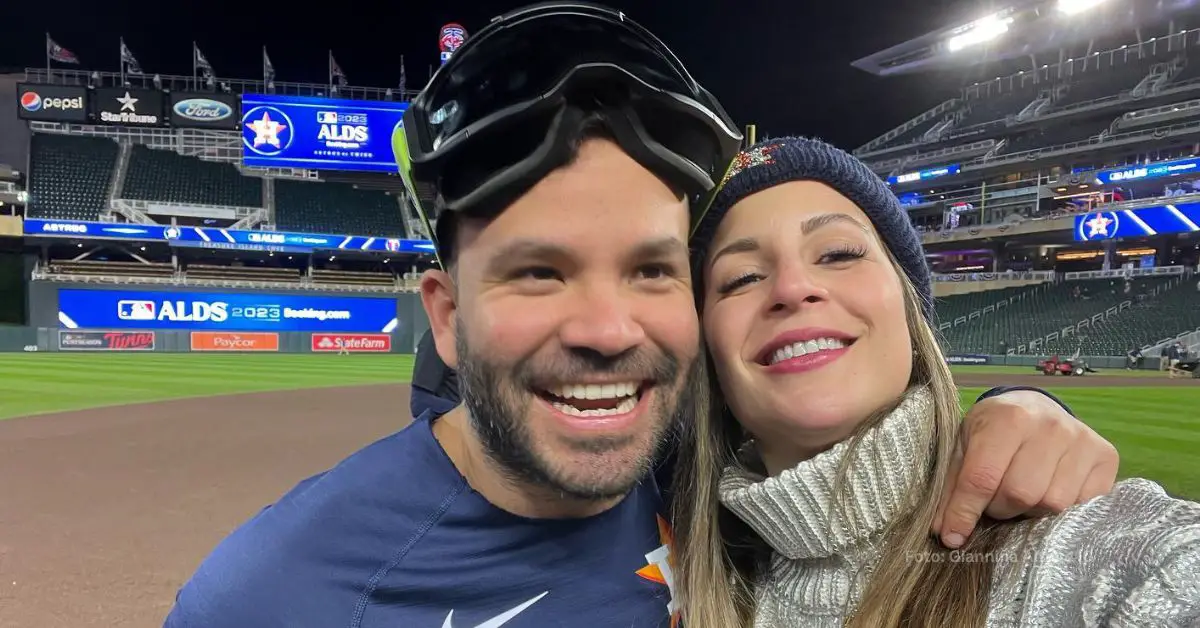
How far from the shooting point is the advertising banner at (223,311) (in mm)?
30781

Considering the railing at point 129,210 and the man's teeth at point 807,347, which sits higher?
the railing at point 129,210

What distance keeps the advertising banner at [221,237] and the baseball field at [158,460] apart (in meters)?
19.6

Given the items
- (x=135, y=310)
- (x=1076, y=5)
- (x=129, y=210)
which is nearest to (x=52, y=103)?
(x=129, y=210)

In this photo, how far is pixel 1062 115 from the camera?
45719mm

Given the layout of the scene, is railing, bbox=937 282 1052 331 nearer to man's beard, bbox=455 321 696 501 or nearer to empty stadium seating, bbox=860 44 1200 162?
empty stadium seating, bbox=860 44 1200 162

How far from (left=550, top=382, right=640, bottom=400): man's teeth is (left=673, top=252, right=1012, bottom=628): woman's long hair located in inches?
20.2

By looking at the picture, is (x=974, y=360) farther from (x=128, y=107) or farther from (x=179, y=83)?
(x=179, y=83)

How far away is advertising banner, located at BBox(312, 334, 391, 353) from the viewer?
33.1 meters

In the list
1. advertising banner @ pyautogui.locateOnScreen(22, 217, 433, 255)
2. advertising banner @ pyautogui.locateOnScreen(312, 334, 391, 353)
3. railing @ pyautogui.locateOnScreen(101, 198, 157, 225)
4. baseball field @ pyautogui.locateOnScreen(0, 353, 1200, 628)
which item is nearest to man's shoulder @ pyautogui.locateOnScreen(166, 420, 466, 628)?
baseball field @ pyautogui.locateOnScreen(0, 353, 1200, 628)

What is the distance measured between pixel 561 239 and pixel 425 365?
2395mm

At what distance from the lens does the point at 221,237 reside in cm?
3525

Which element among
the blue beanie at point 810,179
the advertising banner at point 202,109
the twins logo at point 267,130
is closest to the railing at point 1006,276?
the twins logo at point 267,130

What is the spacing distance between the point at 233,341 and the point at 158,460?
90.9ft

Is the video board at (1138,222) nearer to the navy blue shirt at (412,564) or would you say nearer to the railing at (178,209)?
the navy blue shirt at (412,564)
